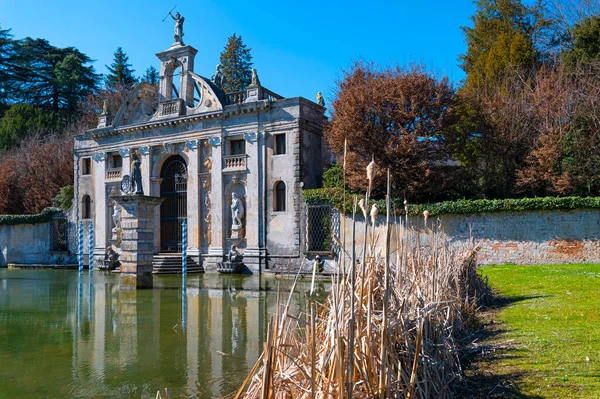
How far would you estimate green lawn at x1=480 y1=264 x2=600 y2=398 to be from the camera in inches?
177

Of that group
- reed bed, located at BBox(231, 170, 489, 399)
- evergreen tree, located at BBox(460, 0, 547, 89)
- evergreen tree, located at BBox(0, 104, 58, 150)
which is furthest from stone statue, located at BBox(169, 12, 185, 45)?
reed bed, located at BBox(231, 170, 489, 399)

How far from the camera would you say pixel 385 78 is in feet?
69.5

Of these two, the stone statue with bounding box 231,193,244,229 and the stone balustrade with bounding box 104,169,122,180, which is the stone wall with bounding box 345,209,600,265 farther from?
the stone balustrade with bounding box 104,169,122,180

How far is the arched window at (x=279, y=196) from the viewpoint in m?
22.9

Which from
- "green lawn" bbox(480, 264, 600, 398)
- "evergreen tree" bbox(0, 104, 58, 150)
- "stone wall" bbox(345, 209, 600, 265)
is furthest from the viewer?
"evergreen tree" bbox(0, 104, 58, 150)

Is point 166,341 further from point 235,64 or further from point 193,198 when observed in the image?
point 235,64

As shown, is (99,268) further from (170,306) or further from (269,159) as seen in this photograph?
(170,306)

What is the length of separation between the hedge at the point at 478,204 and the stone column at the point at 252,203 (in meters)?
2.85

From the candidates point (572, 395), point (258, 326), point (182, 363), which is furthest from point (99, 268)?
point (572, 395)

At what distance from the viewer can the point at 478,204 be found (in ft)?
61.8

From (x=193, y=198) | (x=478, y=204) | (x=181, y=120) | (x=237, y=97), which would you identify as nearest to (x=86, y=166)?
(x=181, y=120)

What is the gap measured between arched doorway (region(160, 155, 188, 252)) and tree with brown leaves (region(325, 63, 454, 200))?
9039 mm

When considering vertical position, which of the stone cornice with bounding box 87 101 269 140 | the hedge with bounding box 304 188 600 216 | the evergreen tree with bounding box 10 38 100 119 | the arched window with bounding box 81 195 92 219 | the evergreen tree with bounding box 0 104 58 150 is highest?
the evergreen tree with bounding box 10 38 100 119

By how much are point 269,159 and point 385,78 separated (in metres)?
6.24
